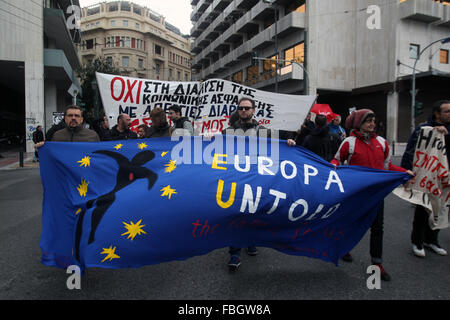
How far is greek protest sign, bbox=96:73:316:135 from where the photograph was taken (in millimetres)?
6051

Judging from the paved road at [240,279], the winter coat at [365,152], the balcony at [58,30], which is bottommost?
the paved road at [240,279]

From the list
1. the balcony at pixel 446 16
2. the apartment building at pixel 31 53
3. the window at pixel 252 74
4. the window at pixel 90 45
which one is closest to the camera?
the apartment building at pixel 31 53

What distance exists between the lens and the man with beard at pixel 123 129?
232 inches

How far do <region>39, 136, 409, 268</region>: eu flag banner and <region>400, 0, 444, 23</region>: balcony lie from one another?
79.5 feet

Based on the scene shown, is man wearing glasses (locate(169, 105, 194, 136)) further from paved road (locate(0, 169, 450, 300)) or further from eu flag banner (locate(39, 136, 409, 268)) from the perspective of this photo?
paved road (locate(0, 169, 450, 300))

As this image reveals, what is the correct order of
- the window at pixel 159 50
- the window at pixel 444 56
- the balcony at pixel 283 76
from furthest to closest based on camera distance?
1. the window at pixel 159 50
2. the balcony at pixel 283 76
3. the window at pixel 444 56

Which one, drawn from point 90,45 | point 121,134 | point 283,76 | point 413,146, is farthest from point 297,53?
point 90,45

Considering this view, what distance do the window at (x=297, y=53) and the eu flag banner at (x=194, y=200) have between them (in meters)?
23.6

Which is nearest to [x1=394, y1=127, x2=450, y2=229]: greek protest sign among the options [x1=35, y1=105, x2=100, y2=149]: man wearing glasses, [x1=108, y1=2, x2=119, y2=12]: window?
[x1=35, y1=105, x2=100, y2=149]: man wearing glasses

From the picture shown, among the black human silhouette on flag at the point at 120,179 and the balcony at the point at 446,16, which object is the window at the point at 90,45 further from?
the black human silhouette on flag at the point at 120,179

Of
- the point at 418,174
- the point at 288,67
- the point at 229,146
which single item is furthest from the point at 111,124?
the point at 288,67

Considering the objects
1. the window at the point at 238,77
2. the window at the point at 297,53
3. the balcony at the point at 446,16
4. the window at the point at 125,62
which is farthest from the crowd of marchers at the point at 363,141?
the window at the point at 125,62

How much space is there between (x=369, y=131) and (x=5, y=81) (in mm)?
30847

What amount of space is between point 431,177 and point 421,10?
2416cm
